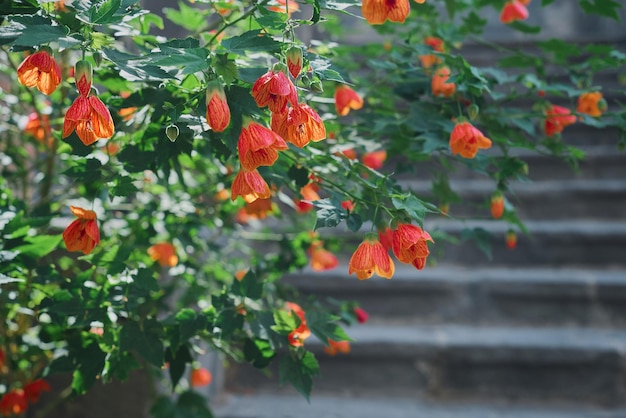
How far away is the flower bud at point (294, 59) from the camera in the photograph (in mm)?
673

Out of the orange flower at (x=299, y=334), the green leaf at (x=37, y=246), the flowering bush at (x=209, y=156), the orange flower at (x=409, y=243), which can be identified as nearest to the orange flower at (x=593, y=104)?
the flowering bush at (x=209, y=156)

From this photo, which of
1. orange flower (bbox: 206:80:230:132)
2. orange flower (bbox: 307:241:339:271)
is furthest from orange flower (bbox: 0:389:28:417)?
orange flower (bbox: 206:80:230:132)

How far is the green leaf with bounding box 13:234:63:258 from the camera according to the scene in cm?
92

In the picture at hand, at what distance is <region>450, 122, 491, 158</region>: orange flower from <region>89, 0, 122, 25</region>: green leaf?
0.51 m

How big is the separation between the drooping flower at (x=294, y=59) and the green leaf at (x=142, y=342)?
0.46 metres

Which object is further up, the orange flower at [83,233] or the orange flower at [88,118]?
the orange flower at [88,118]

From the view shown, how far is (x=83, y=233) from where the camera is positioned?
2.90 ft

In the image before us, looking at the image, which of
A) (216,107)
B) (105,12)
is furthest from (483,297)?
(105,12)

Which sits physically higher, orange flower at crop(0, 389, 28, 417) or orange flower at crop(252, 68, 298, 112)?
orange flower at crop(252, 68, 298, 112)

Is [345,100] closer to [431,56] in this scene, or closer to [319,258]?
[431,56]

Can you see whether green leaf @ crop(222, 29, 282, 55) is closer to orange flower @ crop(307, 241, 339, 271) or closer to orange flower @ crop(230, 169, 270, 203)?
orange flower @ crop(230, 169, 270, 203)

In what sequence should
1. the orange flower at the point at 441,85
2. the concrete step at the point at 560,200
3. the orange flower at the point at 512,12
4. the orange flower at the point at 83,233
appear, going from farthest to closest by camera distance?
the concrete step at the point at 560,200 < the orange flower at the point at 512,12 < the orange flower at the point at 441,85 < the orange flower at the point at 83,233

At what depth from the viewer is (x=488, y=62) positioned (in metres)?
2.83

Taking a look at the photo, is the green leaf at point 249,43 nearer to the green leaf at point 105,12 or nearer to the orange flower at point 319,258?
the green leaf at point 105,12
